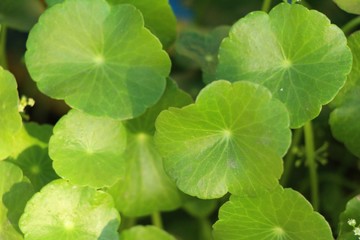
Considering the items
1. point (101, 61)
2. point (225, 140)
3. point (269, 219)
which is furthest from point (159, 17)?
point (269, 219)

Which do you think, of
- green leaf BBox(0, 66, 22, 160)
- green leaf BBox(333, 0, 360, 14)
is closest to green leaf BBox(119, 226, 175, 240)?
green leaf BBox(0, 66, 22, 160)

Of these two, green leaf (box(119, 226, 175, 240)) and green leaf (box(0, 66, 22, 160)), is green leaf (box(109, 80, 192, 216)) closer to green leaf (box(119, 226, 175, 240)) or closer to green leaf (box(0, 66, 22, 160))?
green leaf (box(119, 226, 175, 240))

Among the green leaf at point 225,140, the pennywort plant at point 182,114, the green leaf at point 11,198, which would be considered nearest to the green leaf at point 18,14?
the pennywort plant at point 182,114

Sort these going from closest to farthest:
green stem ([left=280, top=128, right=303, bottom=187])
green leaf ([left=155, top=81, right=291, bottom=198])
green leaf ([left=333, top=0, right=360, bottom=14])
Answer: green leaf ([left=155, top=81, right=291, bottom=198]) → green leaf ([left=333, top=0, right=360, bottom=14]) → green stem ([left=280, top=128, right=303, bottom=187])

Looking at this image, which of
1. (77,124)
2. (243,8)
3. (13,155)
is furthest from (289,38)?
(243,8)

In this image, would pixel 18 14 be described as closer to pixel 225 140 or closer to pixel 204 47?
pixel 204 47

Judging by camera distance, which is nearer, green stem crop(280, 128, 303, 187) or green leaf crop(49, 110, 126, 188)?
green leaf crop(49, 110, 126, 188)
